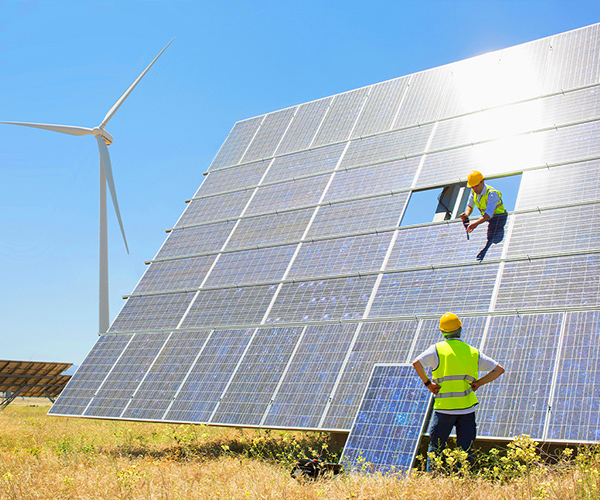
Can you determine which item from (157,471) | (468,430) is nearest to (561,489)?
(468,430)

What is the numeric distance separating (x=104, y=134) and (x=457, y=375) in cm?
1639

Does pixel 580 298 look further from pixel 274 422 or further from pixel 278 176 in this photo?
pixel 278 176

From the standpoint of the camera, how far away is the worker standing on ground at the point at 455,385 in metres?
7.49

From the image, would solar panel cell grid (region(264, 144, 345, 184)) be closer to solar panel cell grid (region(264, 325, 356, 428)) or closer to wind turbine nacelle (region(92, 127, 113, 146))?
solar panel cell grid (region(264, 325, 356, 428))

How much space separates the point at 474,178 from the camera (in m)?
11.1

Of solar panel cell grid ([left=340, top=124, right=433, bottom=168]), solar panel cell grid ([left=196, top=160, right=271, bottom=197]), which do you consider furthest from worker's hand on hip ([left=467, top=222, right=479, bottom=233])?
solar panel cell grid ([left=196, top=160, right=271, bottom=197])

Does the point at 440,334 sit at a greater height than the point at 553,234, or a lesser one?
lesser

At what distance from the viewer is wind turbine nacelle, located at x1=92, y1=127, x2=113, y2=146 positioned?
19.7 m

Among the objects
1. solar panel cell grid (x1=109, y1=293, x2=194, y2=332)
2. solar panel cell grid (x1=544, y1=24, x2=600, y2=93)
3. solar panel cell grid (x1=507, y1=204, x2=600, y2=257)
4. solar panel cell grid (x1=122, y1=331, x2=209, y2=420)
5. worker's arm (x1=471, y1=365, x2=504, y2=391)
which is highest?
worker's arm (x1=471, y1=365, x2=504, y2=391)

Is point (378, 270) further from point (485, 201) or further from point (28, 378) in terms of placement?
point (28, 378)

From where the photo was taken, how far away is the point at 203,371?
11.8 metres

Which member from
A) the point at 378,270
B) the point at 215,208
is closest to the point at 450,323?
the point at 378,270

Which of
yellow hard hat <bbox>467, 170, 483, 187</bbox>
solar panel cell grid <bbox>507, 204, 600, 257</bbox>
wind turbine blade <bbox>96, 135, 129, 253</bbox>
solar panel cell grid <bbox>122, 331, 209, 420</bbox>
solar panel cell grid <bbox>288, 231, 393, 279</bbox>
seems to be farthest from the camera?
wind turbine blade <bbox>96, 135, 129, 253</bbox>

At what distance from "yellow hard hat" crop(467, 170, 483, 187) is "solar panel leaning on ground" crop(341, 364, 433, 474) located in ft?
13.8
